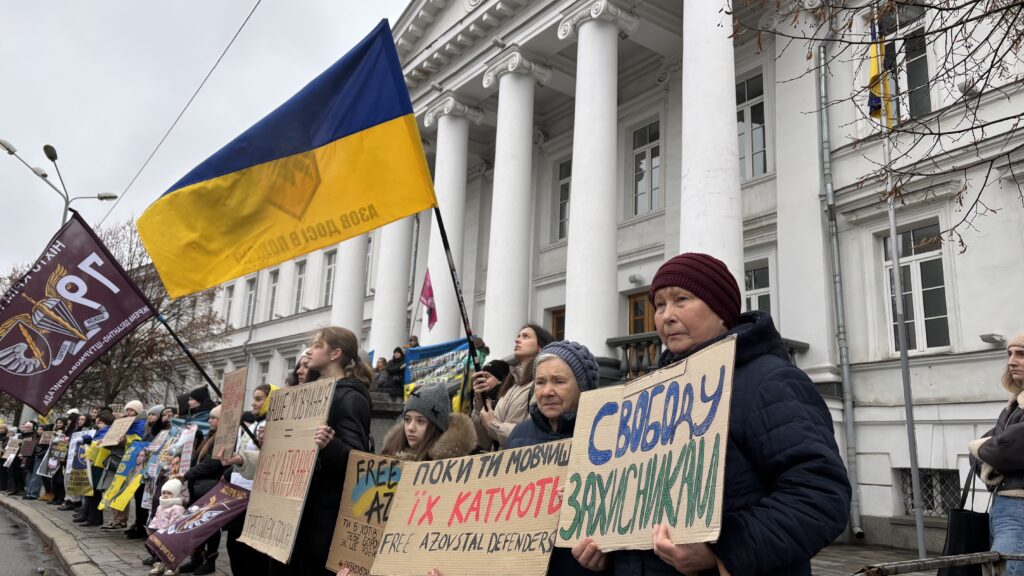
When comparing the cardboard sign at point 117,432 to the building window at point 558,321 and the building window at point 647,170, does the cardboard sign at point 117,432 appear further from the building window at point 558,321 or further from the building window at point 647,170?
the building window at point 647,170

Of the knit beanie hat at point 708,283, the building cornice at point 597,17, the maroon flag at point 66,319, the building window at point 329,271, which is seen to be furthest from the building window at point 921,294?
the building window at point 329,271

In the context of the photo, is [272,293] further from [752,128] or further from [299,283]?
[752,128]

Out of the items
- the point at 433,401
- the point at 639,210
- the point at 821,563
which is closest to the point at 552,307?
the point at 639,210

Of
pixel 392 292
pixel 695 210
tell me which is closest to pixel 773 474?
pixel 695 210

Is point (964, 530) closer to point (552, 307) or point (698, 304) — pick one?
point (698, 304)

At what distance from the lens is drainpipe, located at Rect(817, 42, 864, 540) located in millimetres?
10611

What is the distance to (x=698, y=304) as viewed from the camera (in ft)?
7.11

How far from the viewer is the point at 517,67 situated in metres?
15.7

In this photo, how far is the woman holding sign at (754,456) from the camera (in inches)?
69.4

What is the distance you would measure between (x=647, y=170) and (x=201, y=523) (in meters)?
13.6

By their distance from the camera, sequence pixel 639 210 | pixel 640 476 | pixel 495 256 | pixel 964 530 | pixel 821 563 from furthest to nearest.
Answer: pixel 639 210 → pixel 495 256 → pixel 821 563 → pixel 964 530 → pixel 640 476

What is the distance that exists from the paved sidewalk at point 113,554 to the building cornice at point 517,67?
10.6 m

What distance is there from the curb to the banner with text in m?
3.89

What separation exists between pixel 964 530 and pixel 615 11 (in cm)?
1166
